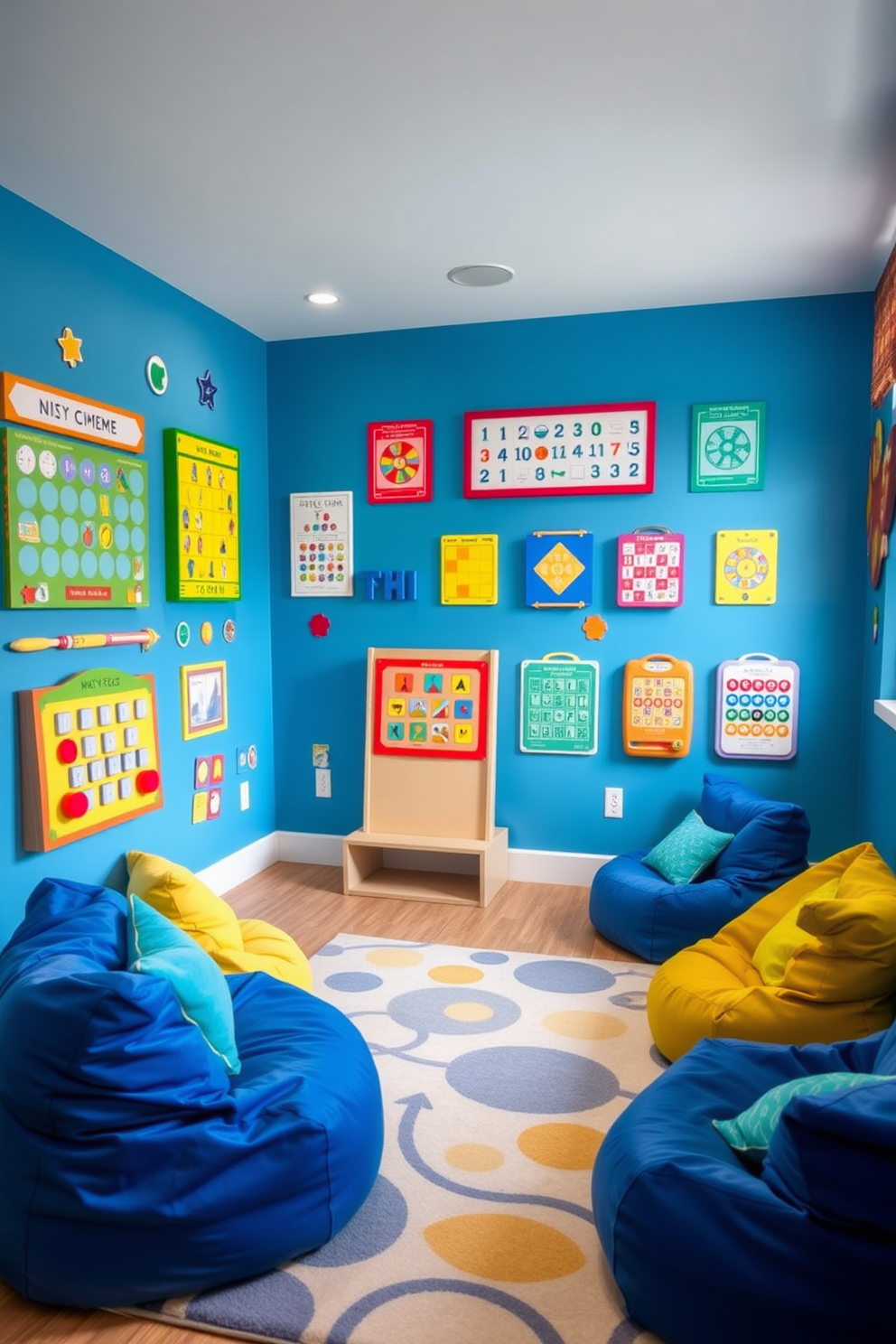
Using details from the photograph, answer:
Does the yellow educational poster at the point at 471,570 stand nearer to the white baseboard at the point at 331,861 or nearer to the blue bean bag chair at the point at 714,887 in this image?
the white baseboard at the point at 331,861

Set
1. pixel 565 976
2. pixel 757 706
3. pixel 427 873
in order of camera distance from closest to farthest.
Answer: pixel 565 976, pixel 757 706, pixel 427 873

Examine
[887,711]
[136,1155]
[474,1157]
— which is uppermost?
[887,711]

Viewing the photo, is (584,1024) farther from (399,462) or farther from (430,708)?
(399,462)

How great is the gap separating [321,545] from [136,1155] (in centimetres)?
299

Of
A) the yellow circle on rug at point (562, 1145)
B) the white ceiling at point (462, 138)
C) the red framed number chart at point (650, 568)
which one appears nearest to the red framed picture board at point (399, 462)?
the white ceiling at point (462, 138)

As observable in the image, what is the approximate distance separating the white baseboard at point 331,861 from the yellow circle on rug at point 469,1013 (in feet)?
4.12

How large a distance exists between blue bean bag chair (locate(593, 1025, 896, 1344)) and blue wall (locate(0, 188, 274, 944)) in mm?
1951

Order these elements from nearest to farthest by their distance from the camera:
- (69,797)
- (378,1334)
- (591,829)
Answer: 1. (378,1334)
2. (69,797)
3. (591,829)

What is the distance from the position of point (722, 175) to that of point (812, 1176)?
2429mm

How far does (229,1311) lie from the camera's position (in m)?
1.65

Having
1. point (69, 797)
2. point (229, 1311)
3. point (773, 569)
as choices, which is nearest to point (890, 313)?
point (773, 569)

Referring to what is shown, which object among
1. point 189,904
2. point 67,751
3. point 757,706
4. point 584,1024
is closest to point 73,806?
point 67,751

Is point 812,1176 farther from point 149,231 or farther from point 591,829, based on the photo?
point 149,231

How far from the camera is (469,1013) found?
2.83 m
